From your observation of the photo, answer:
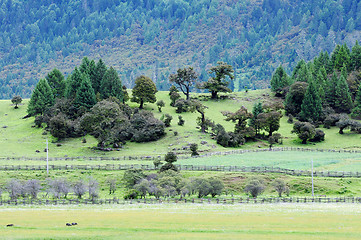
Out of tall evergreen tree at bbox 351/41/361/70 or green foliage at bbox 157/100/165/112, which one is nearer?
green foliage at bbox 157/100/165/112

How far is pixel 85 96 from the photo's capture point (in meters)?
130

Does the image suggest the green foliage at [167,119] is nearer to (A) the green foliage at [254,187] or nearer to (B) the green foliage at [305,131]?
(B) the green foliage at [305,131]

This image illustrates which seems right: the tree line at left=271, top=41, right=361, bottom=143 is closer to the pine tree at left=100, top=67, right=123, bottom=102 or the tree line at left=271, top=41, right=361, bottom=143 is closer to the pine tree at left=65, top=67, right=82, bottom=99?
the pine tree at left=100, top=67, right=123, bottom=102

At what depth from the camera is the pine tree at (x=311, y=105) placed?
450 feet

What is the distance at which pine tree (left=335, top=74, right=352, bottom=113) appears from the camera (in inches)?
5645

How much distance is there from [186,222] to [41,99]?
311ft

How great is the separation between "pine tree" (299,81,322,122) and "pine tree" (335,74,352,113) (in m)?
8.41

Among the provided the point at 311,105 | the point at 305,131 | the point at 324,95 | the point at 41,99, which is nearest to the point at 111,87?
the point at 41,99

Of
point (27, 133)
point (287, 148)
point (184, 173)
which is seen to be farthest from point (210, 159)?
point (27, 133)

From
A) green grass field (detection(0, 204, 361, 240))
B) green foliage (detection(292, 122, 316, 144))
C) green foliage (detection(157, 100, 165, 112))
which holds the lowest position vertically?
green grass field (detection(0, 204, 361, 240))

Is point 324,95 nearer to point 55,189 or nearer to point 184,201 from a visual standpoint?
point 184,201

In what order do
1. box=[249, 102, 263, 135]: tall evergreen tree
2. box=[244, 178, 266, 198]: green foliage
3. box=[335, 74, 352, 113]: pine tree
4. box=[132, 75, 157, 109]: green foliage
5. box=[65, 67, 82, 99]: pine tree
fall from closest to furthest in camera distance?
1. box=[244, 178, 266, 198]: green foliage
2. box=[249, 102, 263, 135]: tall evergreen tree
3. box=[132, 75, 157, 109]: green foliage
4. box=[65, 67, 82, 99]: pine tree
5. box=[335, 74, 352, 113]: pine tree

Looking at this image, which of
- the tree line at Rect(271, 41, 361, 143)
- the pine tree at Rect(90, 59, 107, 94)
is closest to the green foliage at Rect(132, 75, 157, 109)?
the pine tree at Rect(90, 59, 107, 94)

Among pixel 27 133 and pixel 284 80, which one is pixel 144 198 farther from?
pixel 284 80
